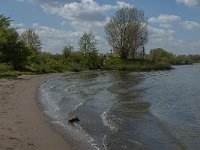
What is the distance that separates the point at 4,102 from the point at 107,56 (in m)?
81.1

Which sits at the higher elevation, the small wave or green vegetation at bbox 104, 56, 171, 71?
green vegetation at bbox 104, 56, 171, 71

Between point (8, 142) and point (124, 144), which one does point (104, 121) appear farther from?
point (8, 142)

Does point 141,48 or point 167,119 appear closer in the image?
point 167,119

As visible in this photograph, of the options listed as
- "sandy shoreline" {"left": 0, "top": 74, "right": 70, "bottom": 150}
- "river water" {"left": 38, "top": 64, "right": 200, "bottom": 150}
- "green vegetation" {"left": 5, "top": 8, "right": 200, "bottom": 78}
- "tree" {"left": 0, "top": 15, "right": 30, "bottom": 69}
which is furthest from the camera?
"green vegetation" {"left": 5, "top": 8, "right": 200, "bottom": 78}

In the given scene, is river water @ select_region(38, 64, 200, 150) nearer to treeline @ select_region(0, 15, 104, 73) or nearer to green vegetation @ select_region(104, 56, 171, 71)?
treeline @ select_region(0, 15, 104, 73)

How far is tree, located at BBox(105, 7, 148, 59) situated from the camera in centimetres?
9575

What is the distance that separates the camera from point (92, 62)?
90.2 m

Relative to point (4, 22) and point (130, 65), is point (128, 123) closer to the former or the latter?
point (4, 22)

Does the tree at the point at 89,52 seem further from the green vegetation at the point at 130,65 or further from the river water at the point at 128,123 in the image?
the river water at the point at 128,123

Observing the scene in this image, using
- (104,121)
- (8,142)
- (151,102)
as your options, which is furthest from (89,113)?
(8,142)

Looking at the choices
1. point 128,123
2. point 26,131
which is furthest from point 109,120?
point 26,131

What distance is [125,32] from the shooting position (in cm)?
9594

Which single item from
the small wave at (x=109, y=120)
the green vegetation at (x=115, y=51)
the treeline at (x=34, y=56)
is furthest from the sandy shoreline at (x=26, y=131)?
the green vegetation at (x=115, y=51)

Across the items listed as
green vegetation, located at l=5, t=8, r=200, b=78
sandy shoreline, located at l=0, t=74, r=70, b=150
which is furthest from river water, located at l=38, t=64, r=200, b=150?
green vegetation, located at l=5, t=8, r=200, b=78
